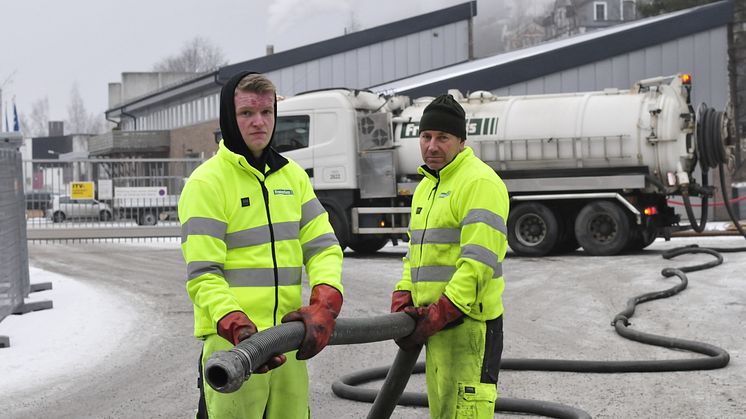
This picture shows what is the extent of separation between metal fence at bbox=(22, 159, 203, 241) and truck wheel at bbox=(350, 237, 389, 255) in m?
6.72

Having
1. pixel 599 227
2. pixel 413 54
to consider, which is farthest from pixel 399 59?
pixel 599 227

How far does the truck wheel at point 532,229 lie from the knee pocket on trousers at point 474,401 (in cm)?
1364

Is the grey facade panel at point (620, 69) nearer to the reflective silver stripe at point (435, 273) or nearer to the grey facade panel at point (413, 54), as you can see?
the grey facade panel at point (413, 54)

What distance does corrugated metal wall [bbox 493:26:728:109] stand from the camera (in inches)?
1150

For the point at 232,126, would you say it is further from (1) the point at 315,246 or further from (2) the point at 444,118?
(2) the point at 444,118

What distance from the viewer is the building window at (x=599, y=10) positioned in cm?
10506

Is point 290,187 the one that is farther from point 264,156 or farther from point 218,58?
point 218,58

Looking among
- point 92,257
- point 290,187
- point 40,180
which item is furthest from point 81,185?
point 290,187

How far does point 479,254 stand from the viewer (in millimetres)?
4359

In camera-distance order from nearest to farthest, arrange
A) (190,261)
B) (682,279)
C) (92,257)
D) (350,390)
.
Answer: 1. (190,261)
2. (350,390)
3. (682,279)
4. (92,257)

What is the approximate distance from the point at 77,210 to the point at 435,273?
21.6 metres

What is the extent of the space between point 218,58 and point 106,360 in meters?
112

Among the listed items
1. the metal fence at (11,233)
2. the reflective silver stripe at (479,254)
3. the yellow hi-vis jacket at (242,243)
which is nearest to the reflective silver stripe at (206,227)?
the yellow hi-vis jacket at (242,243)

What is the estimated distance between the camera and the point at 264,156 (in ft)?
12.8
